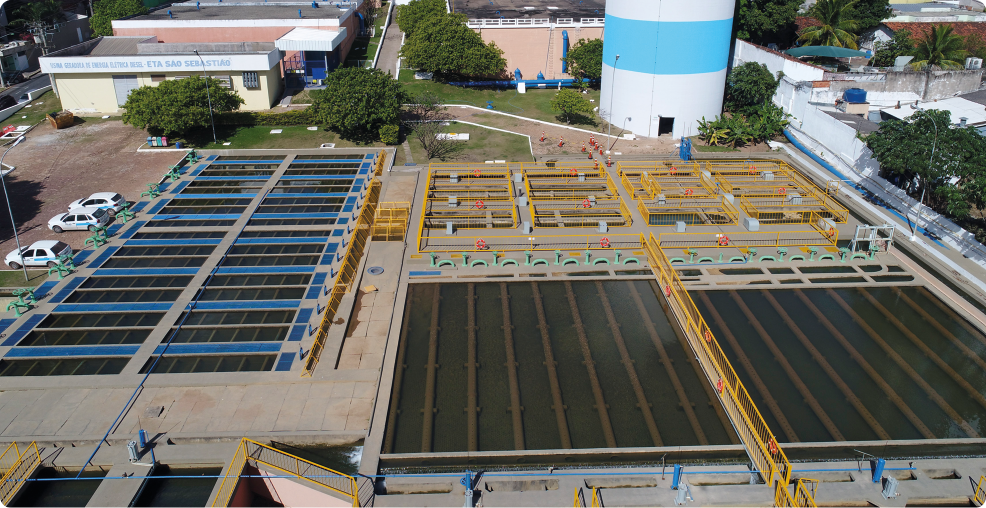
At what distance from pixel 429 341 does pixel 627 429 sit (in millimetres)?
7439

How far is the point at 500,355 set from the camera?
72.5 ft

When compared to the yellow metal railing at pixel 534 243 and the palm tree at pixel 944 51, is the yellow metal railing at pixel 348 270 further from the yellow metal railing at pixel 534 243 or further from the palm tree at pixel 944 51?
the palm tree at pixel 944 51

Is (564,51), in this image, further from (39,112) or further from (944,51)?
(39,112)

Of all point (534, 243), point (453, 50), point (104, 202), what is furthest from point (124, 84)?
point (534, 243)

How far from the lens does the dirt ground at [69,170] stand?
1228 inches

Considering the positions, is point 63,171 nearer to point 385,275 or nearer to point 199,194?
point 199,194

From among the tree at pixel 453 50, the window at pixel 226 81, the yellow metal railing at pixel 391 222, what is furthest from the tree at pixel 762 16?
the window at pixel 226 81

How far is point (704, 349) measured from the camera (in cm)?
2164

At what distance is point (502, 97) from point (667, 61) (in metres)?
14.4

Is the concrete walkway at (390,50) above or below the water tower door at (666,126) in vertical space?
above

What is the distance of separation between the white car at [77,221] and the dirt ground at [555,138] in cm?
2317

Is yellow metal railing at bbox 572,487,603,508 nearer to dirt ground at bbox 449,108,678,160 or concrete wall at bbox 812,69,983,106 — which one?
dirt ground at bbox 449,108,678,160

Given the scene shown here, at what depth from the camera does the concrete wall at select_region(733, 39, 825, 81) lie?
43.8 metres

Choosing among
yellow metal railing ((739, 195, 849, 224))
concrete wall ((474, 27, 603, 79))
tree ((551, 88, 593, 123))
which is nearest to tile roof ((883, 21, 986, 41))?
concrete wall ((474, 27, 603, 79))
